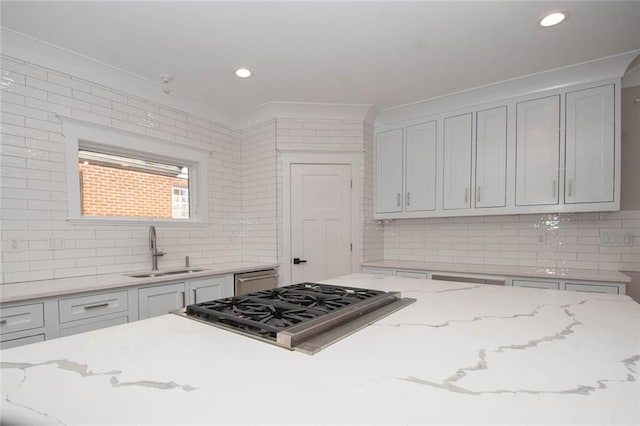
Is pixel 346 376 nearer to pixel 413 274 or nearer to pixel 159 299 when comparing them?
pixel 159 299

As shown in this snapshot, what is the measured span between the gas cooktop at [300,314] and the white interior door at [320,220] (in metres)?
2.07

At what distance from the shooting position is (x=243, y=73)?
8.90 ft

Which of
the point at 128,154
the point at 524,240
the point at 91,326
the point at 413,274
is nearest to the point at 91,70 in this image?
the point at 128,154

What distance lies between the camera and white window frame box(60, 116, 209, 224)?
2.43 metres

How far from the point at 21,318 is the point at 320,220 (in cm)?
249

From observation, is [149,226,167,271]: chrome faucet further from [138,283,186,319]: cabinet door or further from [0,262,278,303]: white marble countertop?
[138,283,186,319]: cabinet door

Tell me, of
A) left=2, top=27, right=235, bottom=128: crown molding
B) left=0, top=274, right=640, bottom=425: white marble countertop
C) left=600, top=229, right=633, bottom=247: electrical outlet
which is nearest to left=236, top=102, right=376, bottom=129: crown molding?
left=2, top=27, right=235, bottom=128: crown molding

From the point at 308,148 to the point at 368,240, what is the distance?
1258 mm

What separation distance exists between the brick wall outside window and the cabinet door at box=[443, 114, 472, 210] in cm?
284

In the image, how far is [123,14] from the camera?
1.95 metres

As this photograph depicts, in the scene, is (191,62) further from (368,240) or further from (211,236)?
(368,240)

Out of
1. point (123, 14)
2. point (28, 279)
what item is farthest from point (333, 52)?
point (28, 279)

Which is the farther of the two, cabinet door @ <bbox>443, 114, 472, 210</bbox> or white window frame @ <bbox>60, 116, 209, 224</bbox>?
cabinet door @ <bbox>443, 114, 472, 210</bbox>

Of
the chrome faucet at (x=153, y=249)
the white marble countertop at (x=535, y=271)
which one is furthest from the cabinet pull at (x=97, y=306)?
the white marble countertop at (x=535, y=271)
